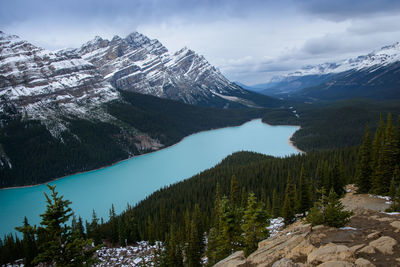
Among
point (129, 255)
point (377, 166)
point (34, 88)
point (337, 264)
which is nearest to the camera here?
point (337, 264)

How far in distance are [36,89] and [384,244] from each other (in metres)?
204

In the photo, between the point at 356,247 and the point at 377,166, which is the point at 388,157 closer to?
the point at 377,166

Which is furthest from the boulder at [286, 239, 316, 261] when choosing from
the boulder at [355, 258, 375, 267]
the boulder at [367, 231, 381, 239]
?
the boulder at [367, 231, 381, 239]

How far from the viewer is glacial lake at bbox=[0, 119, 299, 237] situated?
257 feet

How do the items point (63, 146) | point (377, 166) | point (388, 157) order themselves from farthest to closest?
point (63, 146) → point (377, 166) → point (388, 157)

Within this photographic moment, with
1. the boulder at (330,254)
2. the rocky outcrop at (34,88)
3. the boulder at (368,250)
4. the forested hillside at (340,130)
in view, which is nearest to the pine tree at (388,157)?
the boulder at (368,250)

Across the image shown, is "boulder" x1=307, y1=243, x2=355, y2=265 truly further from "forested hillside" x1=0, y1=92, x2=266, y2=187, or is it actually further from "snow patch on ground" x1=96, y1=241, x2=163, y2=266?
"forested hillside" x1=0, y1=92, x2=266, y2=187

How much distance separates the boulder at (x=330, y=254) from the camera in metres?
10.0

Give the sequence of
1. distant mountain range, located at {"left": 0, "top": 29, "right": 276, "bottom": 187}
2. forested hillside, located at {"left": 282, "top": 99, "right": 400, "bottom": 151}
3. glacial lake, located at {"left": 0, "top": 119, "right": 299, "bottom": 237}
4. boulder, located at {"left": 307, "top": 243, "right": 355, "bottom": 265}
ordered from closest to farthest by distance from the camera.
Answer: boulder, located at {"left": 307, "top": 243, "right": 355, "bottom": 265}
glacial lake, located at {"left": 0, "top": 119, "right": 299, "bottom": 237}
distant mountain range, located at {"left": 0, "top": 29, "right": 276, "bottom": 187}
forested hillside, located at {"left": 282, "top": 99, "right": 400, "bottom": 151}

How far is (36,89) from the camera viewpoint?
172 m

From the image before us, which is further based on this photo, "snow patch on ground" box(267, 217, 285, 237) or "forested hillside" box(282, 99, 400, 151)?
"forested hillside" box(282, 99, 400, 151)

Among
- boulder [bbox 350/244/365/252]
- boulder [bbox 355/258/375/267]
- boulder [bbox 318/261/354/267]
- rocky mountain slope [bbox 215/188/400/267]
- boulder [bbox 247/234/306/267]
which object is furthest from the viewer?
boulder [bbox 247/234/306/267]

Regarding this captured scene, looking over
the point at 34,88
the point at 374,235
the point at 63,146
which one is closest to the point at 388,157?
the point at 374,235

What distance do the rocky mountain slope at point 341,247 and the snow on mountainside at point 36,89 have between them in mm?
155919
